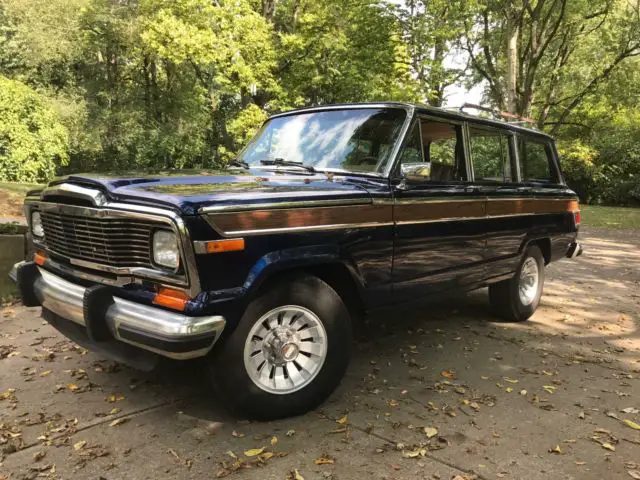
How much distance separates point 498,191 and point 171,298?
3444 mm

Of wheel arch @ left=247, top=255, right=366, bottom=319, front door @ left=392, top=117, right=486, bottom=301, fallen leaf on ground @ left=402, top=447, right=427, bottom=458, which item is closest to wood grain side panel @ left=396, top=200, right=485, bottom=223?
front door @ left=392, top=117, right=486, bottom=301

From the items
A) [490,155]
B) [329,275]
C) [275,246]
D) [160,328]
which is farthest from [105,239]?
[490,155]

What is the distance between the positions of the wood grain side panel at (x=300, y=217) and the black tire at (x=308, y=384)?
0.37 m

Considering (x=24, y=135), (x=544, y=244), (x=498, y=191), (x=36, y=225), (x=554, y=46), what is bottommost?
(x=544, y=244)

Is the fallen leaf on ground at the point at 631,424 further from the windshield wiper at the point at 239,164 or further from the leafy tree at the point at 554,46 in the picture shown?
the leafy tree at the point at 554,46

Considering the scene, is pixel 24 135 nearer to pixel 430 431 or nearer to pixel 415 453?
pixel 430 431

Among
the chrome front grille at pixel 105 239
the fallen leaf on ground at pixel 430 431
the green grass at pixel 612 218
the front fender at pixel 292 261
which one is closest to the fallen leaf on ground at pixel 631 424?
the fallen leaf on ground at pixel 430 431

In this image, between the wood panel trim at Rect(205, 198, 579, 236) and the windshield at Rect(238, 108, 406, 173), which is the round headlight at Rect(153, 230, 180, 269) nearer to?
the wood panel trim at Rect(205, 198, 579, 236)

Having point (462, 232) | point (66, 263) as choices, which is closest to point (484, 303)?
point (462, 232)

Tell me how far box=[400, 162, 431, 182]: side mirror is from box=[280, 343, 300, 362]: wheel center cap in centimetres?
154

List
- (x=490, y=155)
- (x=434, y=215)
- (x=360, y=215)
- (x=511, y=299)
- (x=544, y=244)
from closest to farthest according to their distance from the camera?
(x=360, y=215), (x=434, y=215), (x=490, y=155), (x=511, y=299), (x=544, y=244)

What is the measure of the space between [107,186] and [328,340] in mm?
1679

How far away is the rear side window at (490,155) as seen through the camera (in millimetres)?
4930

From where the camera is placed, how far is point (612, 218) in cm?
1853
